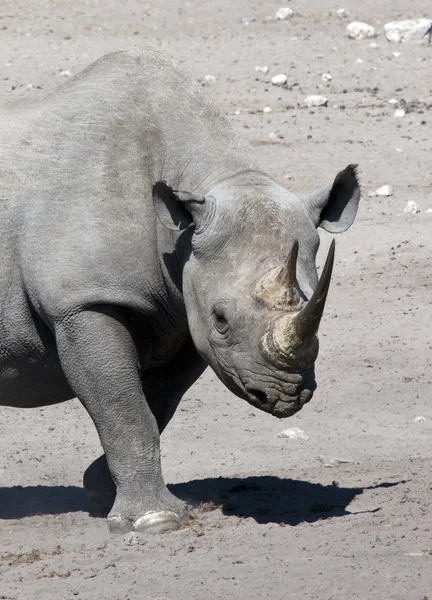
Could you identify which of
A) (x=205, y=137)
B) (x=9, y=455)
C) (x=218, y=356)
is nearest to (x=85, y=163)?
(x=205, y=137)

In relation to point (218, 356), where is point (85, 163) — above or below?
above

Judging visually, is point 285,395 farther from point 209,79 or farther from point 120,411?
point 209,79

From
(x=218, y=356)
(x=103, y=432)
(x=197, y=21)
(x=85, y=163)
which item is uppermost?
(x=85, y=163)

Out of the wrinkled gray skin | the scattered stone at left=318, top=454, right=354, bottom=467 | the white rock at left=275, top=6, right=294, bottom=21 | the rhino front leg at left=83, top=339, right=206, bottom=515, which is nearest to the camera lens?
the wrinkled gray skin

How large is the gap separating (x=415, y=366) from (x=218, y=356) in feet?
14.7

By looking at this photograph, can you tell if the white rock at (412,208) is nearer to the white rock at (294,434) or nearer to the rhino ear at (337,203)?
the white rock at (294,434)

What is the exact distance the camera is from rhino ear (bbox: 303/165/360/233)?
786 cm

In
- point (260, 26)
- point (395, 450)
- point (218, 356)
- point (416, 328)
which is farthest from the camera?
point (260, 26)

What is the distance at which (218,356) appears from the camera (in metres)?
7.46

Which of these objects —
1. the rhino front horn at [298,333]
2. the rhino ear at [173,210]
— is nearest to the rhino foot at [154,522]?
the rhino front horn at [298,333]

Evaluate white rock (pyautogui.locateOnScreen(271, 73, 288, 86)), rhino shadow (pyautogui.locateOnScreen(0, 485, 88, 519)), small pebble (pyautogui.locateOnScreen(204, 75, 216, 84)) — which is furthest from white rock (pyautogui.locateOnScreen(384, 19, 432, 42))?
rhino shadow (pyautogui.locateOnScreen(0, 485, 88, 519))

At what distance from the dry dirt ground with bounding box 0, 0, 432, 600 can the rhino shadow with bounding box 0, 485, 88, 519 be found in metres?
0.02

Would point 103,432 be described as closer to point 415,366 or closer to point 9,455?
point 9,455

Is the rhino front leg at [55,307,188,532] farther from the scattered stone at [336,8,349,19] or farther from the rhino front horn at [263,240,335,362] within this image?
the scattered stone at [336,8,349,19]
